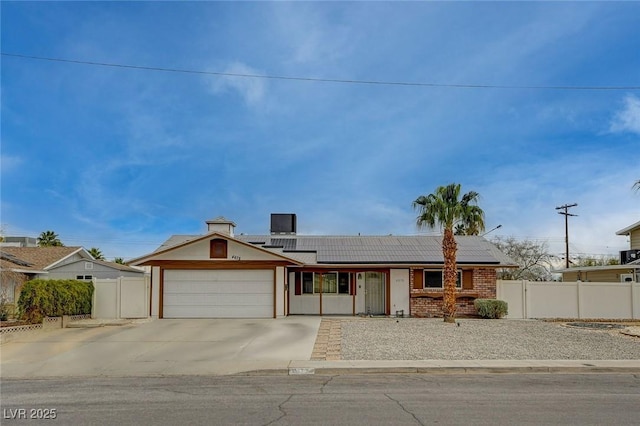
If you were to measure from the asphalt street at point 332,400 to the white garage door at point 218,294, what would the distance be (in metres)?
11.4

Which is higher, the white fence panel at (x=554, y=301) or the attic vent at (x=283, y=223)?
the attic vent at (x=283, y=223)

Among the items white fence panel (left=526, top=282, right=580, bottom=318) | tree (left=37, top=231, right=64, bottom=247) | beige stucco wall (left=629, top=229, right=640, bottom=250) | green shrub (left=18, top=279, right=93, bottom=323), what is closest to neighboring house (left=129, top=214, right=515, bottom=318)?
white fence panel (left=526, top=282, right=580, bottom=318)

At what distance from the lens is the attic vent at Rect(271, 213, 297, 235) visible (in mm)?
29109

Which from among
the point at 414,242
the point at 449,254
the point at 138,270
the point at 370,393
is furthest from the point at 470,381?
the point at 138,270

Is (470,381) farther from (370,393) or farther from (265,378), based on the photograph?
(265,378)

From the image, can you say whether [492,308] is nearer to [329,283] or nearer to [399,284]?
[399,284]

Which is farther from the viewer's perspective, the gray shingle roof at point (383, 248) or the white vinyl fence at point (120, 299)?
the gray shingle roof at point (383, 248)

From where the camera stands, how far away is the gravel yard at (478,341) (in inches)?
512

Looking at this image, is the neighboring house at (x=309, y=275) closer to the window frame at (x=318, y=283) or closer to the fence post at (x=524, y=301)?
the window frame at (x=318, y=283)

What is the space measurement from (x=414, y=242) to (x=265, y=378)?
17.7 meters

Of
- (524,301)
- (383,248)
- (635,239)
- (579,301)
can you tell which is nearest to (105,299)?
(383,248)

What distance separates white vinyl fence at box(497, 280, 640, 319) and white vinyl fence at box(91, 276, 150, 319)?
52.3 ft

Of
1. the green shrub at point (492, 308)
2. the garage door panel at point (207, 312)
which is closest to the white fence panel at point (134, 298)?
the garage door panel at point (207, 312)

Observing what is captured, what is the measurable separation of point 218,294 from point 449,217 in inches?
401
